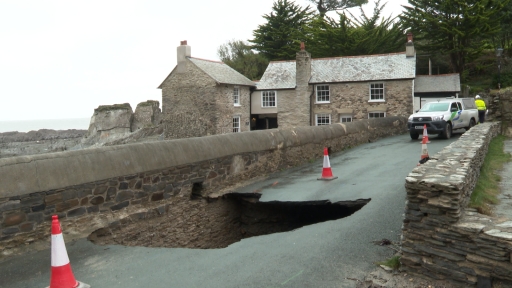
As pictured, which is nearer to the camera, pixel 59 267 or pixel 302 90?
pixel 59 267

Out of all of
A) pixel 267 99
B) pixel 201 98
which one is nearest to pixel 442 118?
Answer: pixel 201 98

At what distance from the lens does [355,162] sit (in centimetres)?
1296

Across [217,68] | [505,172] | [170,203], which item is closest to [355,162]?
[505,172]

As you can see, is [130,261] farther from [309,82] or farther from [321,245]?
[309,82]

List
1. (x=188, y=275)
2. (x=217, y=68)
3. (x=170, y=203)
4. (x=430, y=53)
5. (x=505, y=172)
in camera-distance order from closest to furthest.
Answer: (x=188, y=275)
(x=170, y=203)
(x=505, y=172)
(x=217, y=68)
(x=430, y=53)

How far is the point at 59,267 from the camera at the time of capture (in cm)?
440

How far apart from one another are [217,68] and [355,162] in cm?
2614

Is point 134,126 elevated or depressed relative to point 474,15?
depressed

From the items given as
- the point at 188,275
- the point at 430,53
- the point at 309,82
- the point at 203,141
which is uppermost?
the point at 430,53

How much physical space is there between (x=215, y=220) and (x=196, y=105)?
2702 cm

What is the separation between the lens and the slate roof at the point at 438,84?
3139cm

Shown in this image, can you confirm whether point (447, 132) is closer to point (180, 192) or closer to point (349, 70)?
point (180, 192)

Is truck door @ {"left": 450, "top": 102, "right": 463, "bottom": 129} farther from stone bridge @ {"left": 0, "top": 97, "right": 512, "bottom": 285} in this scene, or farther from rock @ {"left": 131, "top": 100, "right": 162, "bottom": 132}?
rock @ {"left": 131, "top": 100, "right": 162, "bottom": 132}

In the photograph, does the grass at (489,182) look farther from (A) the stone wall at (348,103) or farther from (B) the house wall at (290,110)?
(B) the house wall at (290,110)
